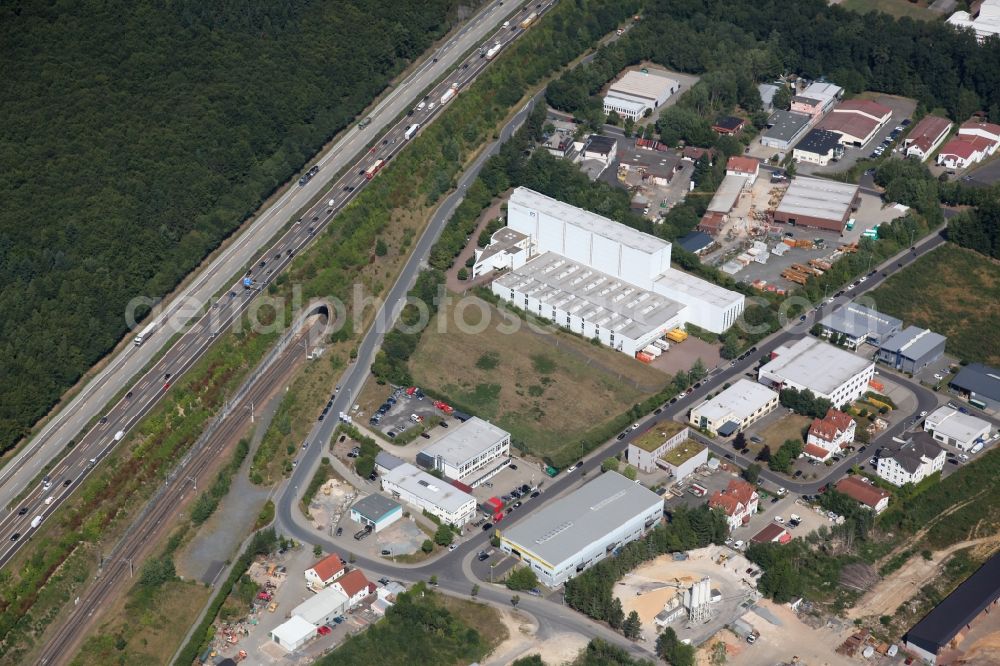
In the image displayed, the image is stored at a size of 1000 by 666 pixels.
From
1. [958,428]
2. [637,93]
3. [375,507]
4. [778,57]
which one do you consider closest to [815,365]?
[958,428]

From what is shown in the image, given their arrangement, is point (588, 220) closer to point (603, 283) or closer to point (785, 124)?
point (603, 283)

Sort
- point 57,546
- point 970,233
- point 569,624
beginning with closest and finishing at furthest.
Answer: point 569,624 < point 57,546 < point 970,233

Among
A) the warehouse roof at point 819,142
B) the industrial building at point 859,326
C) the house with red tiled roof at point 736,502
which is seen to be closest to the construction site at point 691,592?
the house with red tiled roof at point 736,502

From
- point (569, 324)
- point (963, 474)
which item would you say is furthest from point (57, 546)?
point (963, 474)

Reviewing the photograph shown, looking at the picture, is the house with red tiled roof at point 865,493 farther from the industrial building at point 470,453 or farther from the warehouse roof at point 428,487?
the warehouse roof at point 428,487

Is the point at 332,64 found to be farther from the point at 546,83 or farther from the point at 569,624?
the point at 569,624

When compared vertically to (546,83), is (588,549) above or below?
below

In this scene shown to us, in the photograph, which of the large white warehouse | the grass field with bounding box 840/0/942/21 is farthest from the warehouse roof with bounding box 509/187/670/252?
the grass field with bounding box 840/0/942/21
